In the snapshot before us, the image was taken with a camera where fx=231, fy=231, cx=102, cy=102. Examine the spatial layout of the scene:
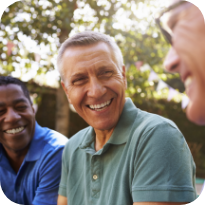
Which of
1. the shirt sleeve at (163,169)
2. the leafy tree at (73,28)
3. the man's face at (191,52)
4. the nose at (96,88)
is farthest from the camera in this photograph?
the leafy tree at (73,28)

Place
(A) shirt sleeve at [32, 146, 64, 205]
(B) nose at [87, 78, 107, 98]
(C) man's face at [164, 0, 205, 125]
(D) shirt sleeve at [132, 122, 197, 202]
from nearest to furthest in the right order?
(C) man's face at [164, 0, 205, 125], (D) shirt sleeve at [132, 122, 197, 202], (B) nose at [87, 78, 107, 98], (A) shirt sleeve at [32, 146, 64, 205]

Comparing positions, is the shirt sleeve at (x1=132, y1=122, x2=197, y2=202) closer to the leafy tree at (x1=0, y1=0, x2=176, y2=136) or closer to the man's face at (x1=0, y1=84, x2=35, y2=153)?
the man's face at (x1=0, y1=84, x2=35, y2=153)

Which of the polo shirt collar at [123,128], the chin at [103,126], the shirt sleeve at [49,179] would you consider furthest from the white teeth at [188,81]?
the shirt sleeve at [49,179]

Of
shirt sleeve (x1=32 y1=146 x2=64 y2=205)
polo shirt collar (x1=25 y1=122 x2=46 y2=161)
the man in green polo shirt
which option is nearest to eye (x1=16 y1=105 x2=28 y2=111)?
polo shirt collar (x1=25 y1=122 x2=46 y2=161)

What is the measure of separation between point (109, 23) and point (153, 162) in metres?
2.62

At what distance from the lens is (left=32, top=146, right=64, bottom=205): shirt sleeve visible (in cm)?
179

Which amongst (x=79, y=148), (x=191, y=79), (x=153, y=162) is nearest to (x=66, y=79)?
(x=79, y=148)

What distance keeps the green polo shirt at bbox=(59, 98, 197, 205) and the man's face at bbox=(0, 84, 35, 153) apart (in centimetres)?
58

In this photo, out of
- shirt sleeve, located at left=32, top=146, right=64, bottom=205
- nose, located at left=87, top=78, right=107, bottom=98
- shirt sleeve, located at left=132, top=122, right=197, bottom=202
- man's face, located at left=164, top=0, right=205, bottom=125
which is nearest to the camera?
man's face, located at left=164, top=0, right=205, bottom=125

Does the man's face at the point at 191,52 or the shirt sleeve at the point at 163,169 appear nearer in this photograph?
the man's face at the point at 191,52

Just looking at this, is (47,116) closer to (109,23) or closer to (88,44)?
(109,23)

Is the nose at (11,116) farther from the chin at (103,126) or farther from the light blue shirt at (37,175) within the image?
the chin at (103,126)

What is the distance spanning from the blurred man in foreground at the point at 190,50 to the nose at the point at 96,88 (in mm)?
675

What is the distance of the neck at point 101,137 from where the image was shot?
4.98ft
